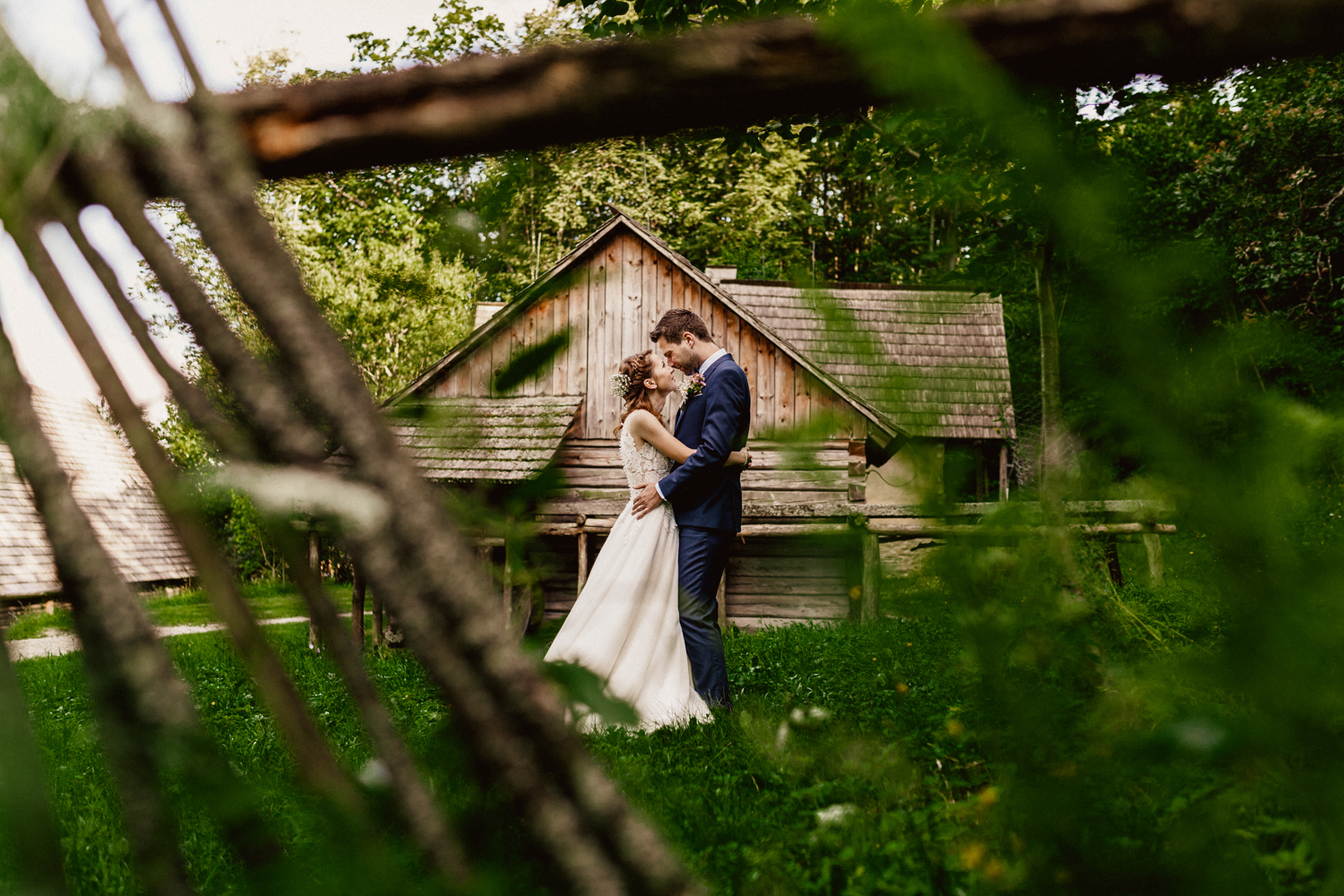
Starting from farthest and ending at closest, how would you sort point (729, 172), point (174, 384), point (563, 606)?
point (729, 172)
point (563, 606)
point (174, 384)

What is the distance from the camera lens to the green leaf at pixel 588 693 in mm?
559

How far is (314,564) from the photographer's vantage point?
62 centimetres

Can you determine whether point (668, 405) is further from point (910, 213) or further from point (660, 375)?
point (660, 375)

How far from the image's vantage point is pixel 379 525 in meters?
0.49

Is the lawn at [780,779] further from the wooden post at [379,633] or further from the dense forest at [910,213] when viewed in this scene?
the wooden post at [379,633]

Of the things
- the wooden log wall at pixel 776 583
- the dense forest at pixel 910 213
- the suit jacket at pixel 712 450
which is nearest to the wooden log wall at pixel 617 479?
the wooden log wall at pixel 776 583

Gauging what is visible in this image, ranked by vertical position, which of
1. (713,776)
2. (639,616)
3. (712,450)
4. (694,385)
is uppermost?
(694,385)

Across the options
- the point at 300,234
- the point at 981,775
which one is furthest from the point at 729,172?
the point at 981,775

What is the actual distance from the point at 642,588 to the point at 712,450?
118cm

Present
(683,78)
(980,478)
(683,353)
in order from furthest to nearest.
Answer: (683,353) → (980,478) → (683,78)

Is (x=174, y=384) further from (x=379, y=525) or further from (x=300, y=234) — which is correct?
→ (x=300, y=234)

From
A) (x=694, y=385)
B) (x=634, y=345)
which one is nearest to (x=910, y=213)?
(x=634, y=345)

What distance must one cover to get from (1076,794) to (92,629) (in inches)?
26.0

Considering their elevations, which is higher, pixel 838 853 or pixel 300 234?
pixel 300 234
